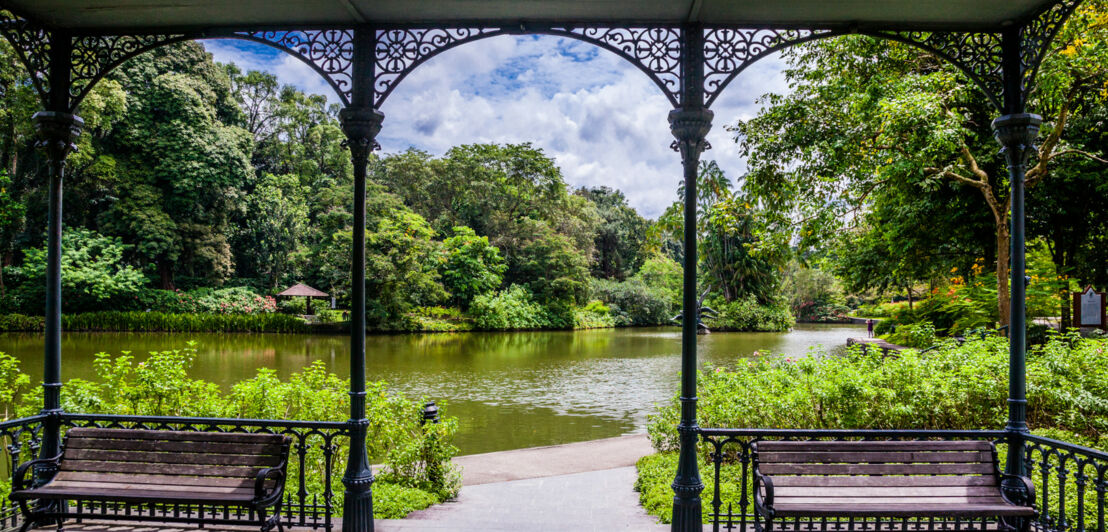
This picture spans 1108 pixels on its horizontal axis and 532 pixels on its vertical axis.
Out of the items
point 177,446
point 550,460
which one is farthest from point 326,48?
point 550,460

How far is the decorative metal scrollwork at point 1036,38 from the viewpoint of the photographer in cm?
407

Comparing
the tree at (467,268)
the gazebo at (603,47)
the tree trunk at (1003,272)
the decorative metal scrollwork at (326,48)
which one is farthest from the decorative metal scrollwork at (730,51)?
the tree at (467,268)

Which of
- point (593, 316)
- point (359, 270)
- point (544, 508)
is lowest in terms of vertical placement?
point (593, 316)

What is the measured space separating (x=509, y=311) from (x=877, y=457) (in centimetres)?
2935

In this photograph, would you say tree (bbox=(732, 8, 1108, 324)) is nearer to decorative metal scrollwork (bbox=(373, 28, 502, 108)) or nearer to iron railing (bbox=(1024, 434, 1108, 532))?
iron railing (bbox=(1024, 434, 1108, 532))

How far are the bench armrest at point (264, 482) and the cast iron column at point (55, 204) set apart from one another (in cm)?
188

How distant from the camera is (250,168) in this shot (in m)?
32.6

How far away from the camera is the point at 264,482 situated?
378 cm

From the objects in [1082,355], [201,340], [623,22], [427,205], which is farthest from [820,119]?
[427,205]

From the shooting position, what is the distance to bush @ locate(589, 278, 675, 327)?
128 feet

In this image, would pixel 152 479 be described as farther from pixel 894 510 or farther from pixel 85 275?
pixel 85 275

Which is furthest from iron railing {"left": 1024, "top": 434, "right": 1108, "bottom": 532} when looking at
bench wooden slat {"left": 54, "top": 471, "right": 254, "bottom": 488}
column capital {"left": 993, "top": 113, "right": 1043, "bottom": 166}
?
bench wooden slat {"left": 54, "top": 471, "right": 254, "bottom": 488}

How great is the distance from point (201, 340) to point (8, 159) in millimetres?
12716

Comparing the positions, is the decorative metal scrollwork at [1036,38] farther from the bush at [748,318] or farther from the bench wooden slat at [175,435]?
the bush at [748,318]
